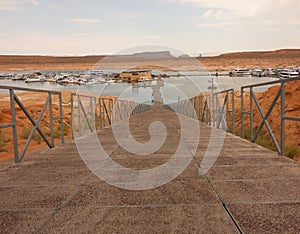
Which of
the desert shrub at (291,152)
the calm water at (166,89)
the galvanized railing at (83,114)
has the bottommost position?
the calm water at (166,89)

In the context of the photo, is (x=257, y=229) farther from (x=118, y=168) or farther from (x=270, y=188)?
(x=118, y=168)

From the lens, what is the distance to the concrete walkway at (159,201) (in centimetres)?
304

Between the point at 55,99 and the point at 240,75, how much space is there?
205 ft

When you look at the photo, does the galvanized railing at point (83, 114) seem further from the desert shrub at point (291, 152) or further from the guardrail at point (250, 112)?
the desert shrub at point (291, 152)

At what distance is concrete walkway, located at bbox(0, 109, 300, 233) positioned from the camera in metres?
3.04

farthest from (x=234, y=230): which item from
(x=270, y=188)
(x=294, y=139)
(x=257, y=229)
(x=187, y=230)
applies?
(x=294, y=139)

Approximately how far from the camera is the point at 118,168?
213 inches

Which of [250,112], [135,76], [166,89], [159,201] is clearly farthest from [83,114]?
[135,76]

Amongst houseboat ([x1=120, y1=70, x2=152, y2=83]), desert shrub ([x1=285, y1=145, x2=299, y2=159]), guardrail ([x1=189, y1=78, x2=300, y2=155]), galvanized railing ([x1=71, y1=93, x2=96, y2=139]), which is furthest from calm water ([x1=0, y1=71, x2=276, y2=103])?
desert shrub ([x1=285, y1=145, x2=299, y2=159])

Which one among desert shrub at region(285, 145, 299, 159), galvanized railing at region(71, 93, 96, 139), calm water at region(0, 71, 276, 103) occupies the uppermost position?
galvanized railing at region(71, 93, 96, 139)

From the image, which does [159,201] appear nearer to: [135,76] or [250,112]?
[250,112]

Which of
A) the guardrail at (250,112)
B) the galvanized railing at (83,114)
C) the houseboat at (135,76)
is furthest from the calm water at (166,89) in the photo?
the galvanized railing at (83,114)

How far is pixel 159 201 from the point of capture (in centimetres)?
369

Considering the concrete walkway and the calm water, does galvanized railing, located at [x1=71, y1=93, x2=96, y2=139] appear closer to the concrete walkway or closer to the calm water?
the concrete walkway
